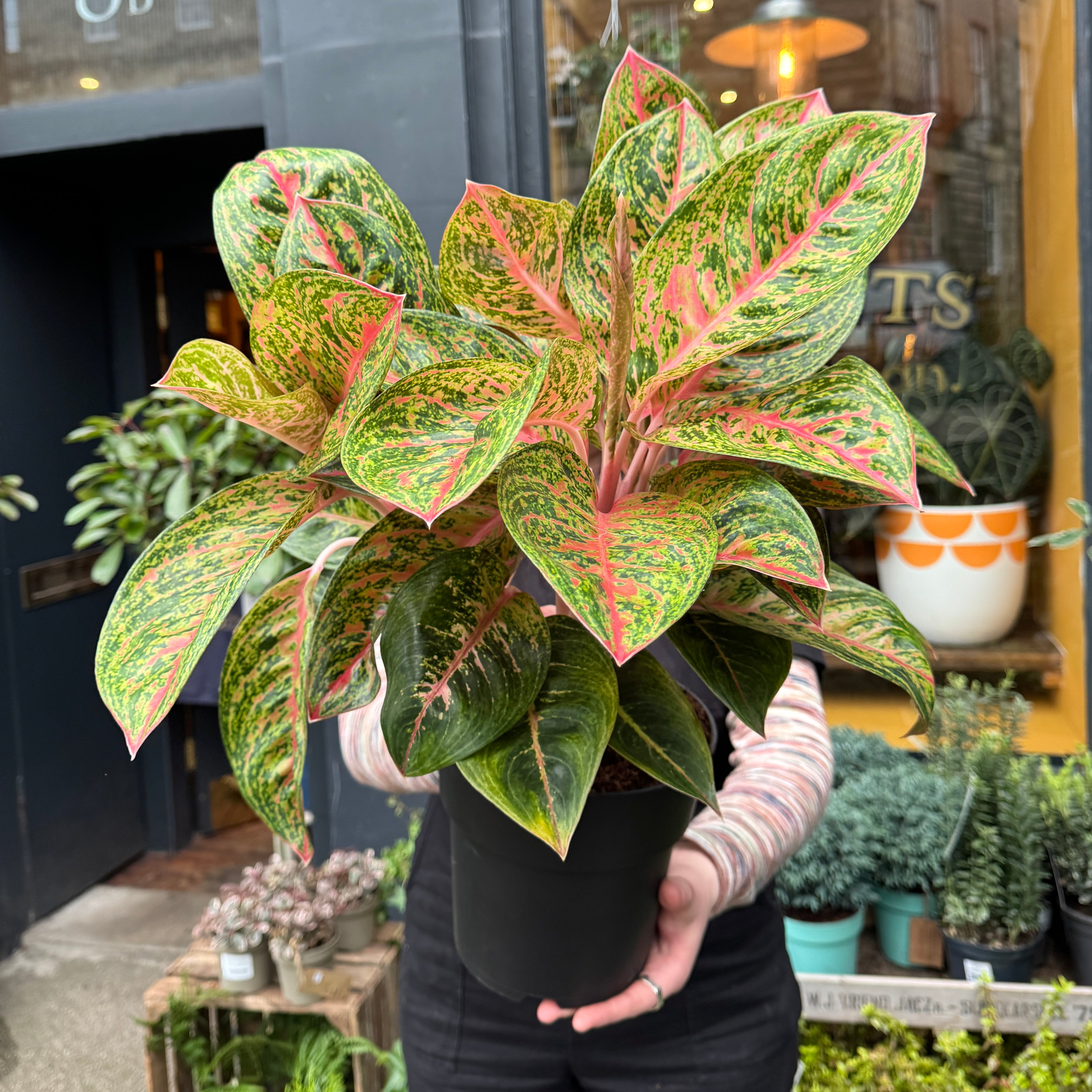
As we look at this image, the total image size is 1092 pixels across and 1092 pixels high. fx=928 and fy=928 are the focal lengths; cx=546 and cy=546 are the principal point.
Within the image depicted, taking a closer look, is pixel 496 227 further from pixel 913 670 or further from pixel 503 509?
pixel 913 670

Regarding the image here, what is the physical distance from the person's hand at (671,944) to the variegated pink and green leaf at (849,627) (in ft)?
0.97

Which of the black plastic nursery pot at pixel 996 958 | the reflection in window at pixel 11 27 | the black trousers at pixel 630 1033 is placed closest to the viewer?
the black trousers at pixel 630 1033

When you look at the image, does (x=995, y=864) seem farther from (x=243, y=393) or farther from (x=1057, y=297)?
(x=243, y=393)

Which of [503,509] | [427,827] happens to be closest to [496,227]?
[503,509]

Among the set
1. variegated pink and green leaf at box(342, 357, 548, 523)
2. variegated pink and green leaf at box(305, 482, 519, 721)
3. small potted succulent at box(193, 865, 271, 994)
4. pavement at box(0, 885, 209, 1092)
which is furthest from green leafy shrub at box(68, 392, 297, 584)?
variegated pink and green leaf at box(342, 357, 548, 523)

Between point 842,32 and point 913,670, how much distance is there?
2.06 metres

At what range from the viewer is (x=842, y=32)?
2062 millimetres

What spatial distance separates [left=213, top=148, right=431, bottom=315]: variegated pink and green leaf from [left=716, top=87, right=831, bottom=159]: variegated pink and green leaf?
0.18m

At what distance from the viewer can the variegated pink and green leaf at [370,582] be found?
0.45 m

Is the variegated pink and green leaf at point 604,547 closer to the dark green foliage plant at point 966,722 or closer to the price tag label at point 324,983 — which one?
the price tag label at point 324,983

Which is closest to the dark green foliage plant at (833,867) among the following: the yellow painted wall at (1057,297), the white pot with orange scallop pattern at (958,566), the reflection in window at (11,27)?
the yellow painted wall at (1057,297)

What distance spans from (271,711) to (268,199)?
26cm

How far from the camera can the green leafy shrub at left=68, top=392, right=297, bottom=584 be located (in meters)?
2.09

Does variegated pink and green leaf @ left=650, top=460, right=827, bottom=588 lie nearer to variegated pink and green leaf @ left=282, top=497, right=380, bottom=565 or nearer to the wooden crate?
variegated pink and green leaf @ left=282, top=497, right=380, bottom=565
